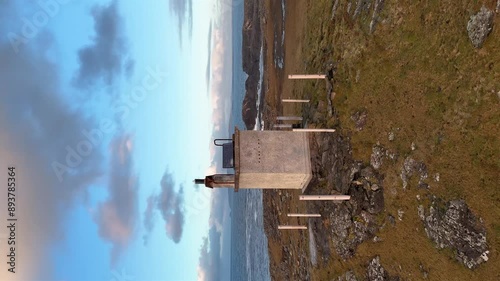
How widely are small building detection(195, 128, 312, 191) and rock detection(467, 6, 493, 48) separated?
34.8 feet

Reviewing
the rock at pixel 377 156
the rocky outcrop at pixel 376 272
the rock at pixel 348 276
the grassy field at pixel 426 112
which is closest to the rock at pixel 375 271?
the rocky outcrop at pixel 376 272

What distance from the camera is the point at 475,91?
13.1m

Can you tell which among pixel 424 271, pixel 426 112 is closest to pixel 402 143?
pixel 426 112

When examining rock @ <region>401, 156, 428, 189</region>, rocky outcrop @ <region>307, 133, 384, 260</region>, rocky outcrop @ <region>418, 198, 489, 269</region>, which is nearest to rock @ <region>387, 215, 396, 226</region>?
rocky outcrop @ <region>307, 133, 384, 260</region>

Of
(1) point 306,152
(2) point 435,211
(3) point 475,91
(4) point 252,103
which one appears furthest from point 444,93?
(4) point 252,103

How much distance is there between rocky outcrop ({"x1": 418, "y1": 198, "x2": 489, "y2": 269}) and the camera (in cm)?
1295

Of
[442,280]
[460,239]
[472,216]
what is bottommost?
[442,280]

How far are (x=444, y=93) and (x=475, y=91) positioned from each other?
4.72ft

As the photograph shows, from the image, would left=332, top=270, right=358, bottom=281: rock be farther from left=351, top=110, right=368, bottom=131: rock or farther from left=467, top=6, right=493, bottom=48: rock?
left=467, top=6, right=493, bottom=48: rock

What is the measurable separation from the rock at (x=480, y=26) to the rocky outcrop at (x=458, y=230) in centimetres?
558

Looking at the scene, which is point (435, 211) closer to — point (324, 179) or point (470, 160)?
point (470, 160)

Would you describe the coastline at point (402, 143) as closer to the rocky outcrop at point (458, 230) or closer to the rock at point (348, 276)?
the rocky outcrop at point (458, 230)

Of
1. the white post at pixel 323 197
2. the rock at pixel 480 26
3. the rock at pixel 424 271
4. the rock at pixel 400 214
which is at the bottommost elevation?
the rock at pixel 424 271

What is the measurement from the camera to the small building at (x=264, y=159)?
21.3 meters
